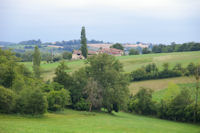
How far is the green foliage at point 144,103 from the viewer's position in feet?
191

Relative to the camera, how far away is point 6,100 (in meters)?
33.6

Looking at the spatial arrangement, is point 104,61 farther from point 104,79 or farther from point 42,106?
point 42,106

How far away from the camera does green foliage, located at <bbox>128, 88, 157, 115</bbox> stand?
58344 mm

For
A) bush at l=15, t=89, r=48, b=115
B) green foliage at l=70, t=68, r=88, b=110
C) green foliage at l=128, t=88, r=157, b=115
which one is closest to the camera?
bush at l=15, t=89, r=48, b=115

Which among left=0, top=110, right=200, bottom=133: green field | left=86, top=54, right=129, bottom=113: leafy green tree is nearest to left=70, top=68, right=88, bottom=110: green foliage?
left=86, top=54, right=129, bottom=113: leafy green tree

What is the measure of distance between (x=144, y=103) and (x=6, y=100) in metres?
33.9

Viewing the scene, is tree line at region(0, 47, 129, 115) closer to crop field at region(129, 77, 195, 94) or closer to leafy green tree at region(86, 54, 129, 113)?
leafy green tree at region(86, 54, 129, 113)

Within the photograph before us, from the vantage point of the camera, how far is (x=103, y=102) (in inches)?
2026

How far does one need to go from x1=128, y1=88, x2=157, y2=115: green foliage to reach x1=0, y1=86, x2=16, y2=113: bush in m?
32.5

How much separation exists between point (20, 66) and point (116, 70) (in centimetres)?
2106

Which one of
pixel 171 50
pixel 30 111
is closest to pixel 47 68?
pixel 30 111

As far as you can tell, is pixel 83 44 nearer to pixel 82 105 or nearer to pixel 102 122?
pixel 82 105

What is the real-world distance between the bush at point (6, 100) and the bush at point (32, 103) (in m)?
1.50

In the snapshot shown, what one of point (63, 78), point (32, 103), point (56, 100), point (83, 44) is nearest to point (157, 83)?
point (63, 78)
